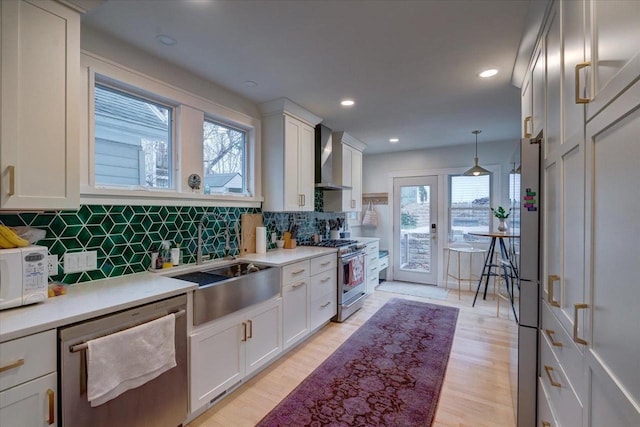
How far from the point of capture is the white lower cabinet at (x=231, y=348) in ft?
6.08

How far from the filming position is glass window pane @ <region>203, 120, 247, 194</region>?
2750mm

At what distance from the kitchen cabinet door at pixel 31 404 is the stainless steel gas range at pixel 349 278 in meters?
2.68

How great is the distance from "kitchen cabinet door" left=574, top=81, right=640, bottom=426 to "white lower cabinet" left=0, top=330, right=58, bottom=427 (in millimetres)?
1933

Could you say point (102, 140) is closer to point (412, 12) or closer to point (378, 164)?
point (412, 12)

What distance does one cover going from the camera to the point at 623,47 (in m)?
0.69

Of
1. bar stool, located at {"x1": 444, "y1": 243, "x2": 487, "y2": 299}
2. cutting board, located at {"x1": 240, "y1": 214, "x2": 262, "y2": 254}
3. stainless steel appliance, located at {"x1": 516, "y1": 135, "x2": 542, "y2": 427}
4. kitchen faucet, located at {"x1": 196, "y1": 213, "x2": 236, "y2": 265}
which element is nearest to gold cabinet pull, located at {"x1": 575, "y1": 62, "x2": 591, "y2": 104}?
stainless steel appliance, located at {"x1": 516, "y1": 135, "x2": 542, "y2": 427}

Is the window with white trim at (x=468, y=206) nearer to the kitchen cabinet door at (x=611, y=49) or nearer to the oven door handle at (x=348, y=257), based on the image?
the oven door handle at (x=348, y=257)

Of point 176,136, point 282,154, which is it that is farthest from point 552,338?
point 176,136

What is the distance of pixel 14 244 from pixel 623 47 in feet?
7.80

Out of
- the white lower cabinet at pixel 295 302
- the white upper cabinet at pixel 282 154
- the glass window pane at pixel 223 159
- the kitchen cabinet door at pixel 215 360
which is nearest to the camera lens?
the kitchen cabinet door at pixel 215 360

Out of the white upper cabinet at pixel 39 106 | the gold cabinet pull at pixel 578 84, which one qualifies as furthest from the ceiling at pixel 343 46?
the gold cabinet pull at pixel 578 84

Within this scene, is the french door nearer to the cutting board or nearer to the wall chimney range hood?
the wall chimney range hood

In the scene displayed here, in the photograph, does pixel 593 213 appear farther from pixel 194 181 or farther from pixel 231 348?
pixel 194 181

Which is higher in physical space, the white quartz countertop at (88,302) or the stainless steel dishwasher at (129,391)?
the white quartz countertop at (88,302)
